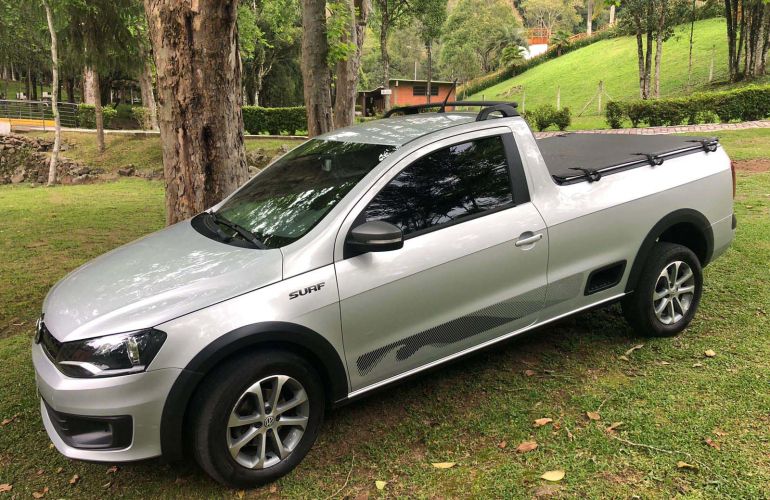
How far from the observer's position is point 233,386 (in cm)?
263

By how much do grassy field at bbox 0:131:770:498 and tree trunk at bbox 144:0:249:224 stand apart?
75.4 inches

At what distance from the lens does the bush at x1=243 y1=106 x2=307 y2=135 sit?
24.8 meters

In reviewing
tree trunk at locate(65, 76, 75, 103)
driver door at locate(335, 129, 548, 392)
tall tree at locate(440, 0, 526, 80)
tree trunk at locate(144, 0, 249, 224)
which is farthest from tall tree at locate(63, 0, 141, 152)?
tall tree at locate(440, 0, 526, 80)

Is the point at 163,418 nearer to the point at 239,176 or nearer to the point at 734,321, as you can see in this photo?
the point at 239,176

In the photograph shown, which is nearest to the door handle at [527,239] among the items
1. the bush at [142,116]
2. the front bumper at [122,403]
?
the front bumper at [122,403]

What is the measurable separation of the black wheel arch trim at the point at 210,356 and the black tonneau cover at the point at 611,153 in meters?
2.06

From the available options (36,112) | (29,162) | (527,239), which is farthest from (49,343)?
(36,112)

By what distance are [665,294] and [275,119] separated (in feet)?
74.9

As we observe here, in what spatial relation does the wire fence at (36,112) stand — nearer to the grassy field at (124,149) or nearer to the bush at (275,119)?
the grassy field at (124,149)

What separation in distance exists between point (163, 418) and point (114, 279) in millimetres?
856

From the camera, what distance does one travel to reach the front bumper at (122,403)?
2.49m

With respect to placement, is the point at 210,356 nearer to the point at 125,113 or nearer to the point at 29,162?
the point at 29,162

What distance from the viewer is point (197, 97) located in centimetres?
463

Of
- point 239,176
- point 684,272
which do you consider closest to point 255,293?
point 239,176
